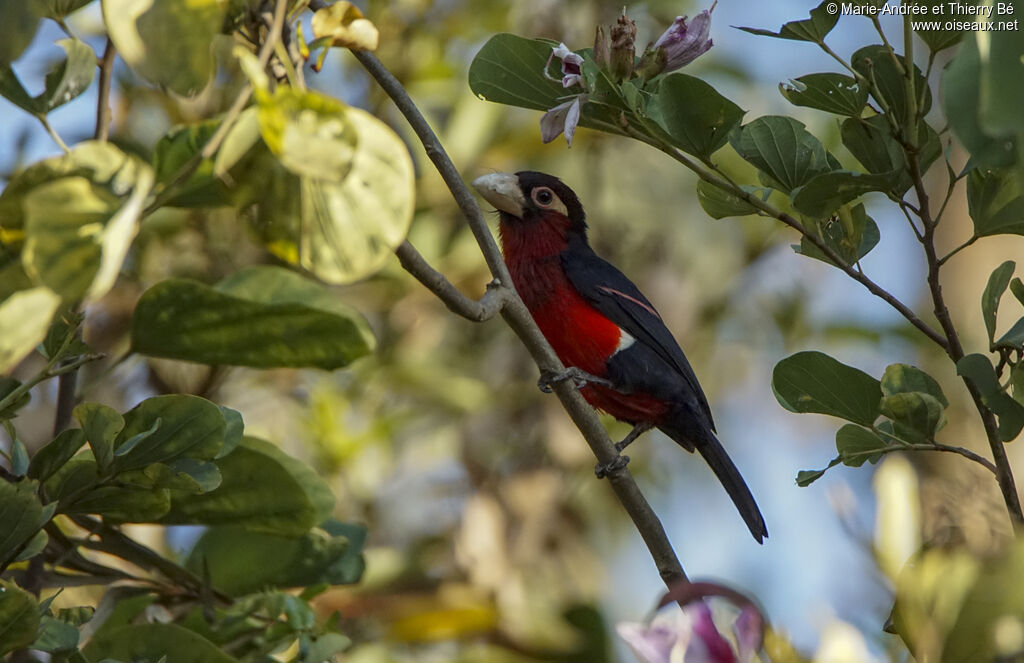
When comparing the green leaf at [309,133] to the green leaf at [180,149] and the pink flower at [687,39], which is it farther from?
the pink flower at [687,39]

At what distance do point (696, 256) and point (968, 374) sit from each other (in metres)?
3.46

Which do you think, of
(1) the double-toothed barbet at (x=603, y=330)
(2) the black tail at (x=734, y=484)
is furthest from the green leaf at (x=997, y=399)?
(1) the double-toothed barbet at (x=603, y=330)

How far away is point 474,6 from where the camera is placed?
4484 mm

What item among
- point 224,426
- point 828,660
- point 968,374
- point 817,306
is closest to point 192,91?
point 224,426

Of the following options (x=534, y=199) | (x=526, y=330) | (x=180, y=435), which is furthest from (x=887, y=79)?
(x=534, y=199)

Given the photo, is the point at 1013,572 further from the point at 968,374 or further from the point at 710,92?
the point at 710,92

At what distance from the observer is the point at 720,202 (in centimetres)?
192

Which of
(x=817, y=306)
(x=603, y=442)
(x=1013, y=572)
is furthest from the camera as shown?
(x=817, y=306)

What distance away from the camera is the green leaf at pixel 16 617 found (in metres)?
1.38

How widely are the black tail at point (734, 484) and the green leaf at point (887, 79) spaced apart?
7.22ft

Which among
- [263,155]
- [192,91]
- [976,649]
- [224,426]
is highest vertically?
[192,91]

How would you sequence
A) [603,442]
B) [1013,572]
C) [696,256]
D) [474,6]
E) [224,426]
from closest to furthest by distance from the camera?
[1013,572] → [224,426] → [603,442] → [474,6] → [696,256]

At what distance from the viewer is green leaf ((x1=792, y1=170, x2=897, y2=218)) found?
161cm

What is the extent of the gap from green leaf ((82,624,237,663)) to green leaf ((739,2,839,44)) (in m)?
1.22
